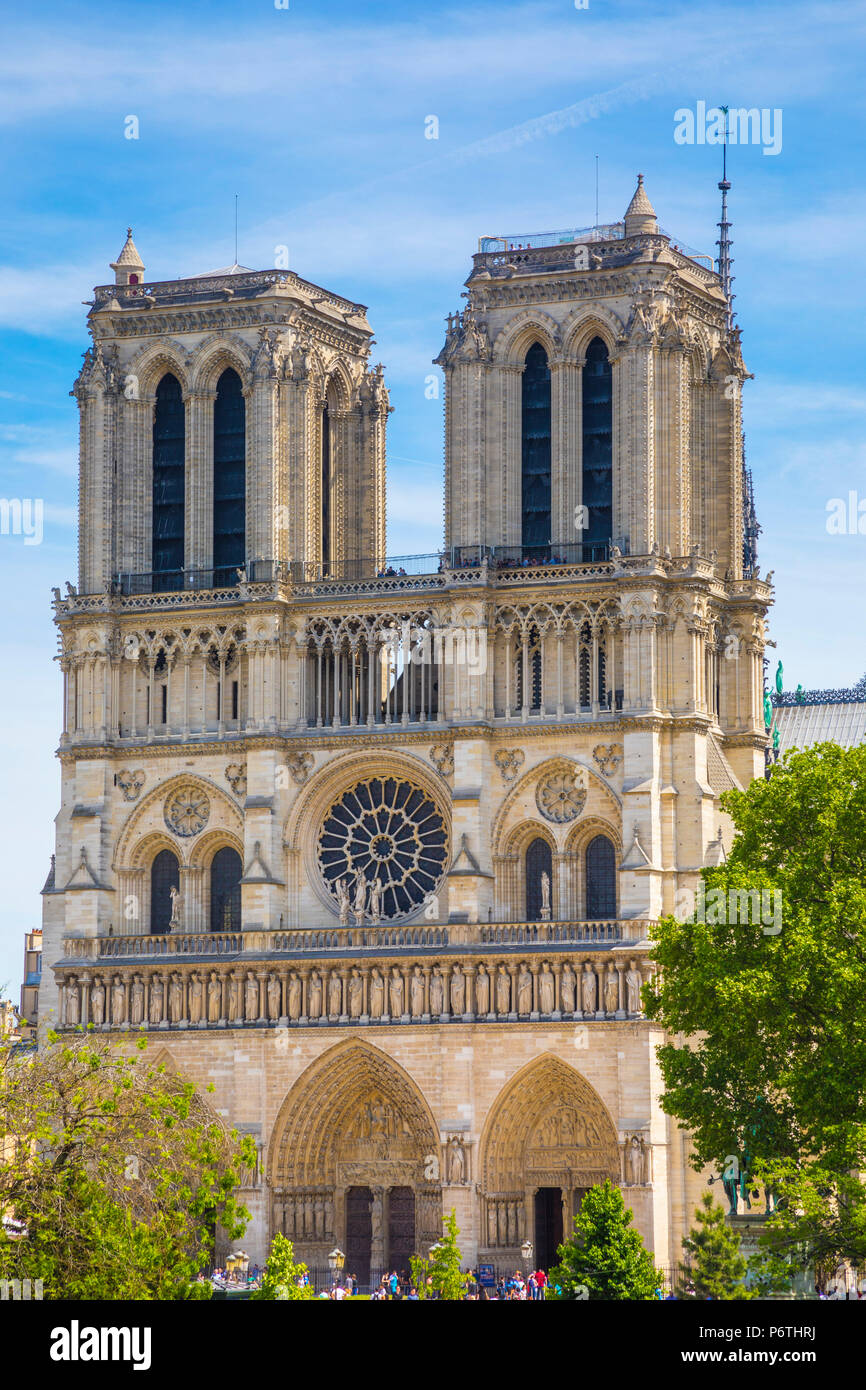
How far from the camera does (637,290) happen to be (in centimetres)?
6794

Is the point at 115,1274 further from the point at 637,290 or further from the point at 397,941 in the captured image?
the point at 637,290

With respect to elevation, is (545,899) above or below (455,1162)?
above

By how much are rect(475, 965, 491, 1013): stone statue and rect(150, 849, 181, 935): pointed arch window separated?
10.1 m

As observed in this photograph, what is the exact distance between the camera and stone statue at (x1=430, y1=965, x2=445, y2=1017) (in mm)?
66500

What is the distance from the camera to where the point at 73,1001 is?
70812 mm

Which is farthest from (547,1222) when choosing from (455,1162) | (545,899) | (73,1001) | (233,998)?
(73,1001)

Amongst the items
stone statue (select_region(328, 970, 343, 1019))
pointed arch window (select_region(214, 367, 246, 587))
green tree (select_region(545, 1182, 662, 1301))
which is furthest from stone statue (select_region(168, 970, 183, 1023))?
green tree (select_region(545, 1182, 662, 1301))

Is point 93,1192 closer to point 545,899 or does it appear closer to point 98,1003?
point 545,899

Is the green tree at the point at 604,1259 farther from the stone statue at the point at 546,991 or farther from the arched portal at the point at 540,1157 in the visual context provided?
the arched portal at the point at 540,1157

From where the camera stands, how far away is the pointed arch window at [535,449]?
69875 millimetres

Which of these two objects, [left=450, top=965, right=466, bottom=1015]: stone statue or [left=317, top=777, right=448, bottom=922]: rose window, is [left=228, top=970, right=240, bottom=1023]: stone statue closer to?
[left=317, top=777, right=448, bottom=922]: rose window

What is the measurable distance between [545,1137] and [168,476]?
21.4m

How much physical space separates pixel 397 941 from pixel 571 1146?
6.81 m
